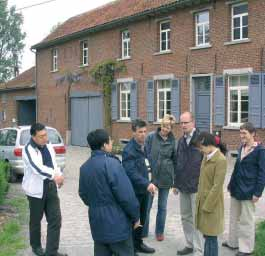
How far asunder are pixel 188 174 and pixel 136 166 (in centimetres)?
70

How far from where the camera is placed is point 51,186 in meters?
6.70

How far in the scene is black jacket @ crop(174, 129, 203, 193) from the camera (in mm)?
6750

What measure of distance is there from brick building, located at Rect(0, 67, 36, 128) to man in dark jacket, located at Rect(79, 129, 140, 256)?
103 feet

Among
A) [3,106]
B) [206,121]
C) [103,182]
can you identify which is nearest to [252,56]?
[206,121]

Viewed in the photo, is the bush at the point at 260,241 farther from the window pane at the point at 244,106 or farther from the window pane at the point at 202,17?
the window pane at the point at 202,17

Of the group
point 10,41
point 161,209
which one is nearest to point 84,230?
point 161,209

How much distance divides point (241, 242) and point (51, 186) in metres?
2.54

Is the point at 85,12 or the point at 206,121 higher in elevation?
the point at 85,12

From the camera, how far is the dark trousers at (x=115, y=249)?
16.0 feet

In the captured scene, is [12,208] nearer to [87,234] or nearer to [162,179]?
[87,234]

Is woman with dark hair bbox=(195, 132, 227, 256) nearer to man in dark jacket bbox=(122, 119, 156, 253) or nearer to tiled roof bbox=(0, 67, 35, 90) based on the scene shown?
man in dark jacket bbox=(122, 119, 156, 253)

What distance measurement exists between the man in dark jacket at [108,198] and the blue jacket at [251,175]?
2.29m

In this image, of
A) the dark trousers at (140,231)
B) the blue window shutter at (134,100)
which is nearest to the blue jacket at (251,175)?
the dark trousers at (140,231)

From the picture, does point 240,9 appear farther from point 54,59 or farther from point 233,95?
point 54,59
